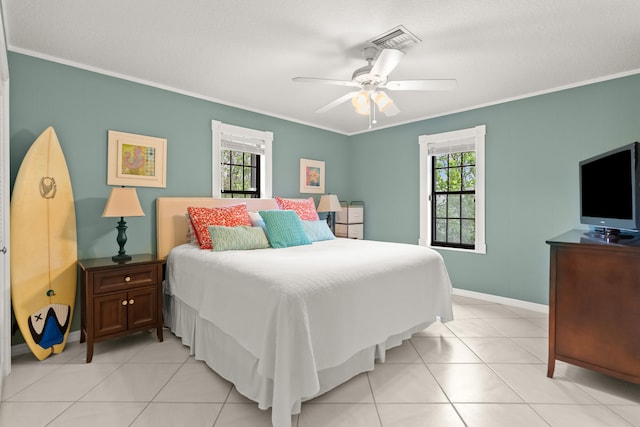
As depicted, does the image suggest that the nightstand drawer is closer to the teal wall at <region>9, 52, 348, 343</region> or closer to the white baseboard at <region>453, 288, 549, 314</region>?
the teal wall at <region>9, 52, 348, 343</region>

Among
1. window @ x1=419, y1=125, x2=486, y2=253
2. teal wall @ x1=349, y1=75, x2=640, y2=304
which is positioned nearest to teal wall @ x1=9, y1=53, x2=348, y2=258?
window @ x1=419, y1=125, x2=486, y2=253

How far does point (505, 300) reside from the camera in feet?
12.2

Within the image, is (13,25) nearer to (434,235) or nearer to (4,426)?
(4,426)

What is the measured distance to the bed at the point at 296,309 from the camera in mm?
1607

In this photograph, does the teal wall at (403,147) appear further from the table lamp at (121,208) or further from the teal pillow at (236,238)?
the teal pillow at (236,238)

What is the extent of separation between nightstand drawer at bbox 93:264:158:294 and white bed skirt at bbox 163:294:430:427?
326 mm

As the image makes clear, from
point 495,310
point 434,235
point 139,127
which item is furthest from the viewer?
point 434,235

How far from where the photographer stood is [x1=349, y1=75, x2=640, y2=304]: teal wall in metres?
3.06

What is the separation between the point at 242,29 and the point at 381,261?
6.39 ft

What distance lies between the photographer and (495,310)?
3.51m

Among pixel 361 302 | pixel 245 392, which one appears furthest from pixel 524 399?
pixel 245 392

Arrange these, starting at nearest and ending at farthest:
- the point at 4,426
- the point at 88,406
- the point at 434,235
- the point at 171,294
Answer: the point at 4,426, the point at 88,406, the point at 171,294, the point at 434,235

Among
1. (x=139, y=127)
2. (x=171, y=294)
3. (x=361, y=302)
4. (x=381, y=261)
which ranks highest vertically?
(x=139, y=127)

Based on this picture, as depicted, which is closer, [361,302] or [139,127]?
[361,302]
